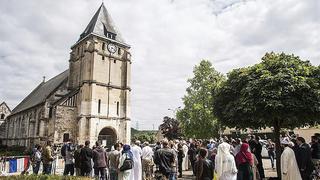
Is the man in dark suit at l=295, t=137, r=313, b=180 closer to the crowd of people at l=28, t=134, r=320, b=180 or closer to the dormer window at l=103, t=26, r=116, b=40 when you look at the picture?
the crowd of people at l=28, t=134, r=320, b=180

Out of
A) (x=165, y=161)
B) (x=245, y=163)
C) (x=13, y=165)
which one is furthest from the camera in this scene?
(x=13, y=165)

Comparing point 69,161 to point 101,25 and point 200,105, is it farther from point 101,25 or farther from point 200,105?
point 101,25

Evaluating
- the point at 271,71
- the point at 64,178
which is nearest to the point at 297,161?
the point at 271,71

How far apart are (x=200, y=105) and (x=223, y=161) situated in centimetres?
2467

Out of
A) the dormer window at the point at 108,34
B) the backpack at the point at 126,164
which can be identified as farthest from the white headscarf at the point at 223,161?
the dormer window at the point at 108,34

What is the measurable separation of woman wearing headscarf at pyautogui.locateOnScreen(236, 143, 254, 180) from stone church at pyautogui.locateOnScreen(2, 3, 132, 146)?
1159 inches

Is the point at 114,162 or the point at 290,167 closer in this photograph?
the point at 290,167

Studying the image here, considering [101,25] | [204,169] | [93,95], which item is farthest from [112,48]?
[204,169]

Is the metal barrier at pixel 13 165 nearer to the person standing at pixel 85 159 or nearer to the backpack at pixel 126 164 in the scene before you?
the person standing at pixel 85 159

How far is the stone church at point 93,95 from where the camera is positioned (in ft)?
120

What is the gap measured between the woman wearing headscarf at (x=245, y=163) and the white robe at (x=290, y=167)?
4.27 feet

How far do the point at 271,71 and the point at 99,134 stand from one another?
3005cm

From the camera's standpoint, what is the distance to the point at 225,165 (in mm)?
8016

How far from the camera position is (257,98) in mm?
11273
